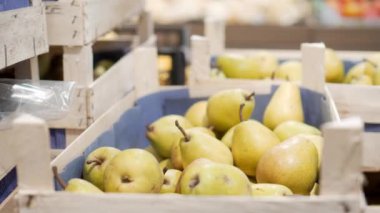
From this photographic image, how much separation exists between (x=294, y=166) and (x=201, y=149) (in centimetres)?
20

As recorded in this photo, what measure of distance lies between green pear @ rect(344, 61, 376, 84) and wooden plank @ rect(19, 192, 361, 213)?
1.00 metres

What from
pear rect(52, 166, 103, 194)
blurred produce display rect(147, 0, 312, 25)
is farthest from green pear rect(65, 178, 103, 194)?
blurred produce display rect(147, 0, 312, 25)

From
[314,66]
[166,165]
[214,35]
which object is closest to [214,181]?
[166,165]

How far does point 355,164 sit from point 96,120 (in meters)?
0.66

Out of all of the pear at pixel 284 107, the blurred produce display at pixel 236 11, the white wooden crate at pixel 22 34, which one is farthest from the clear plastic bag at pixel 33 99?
the blurred produce display at pixel 236 11

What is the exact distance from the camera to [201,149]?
3.94 ft

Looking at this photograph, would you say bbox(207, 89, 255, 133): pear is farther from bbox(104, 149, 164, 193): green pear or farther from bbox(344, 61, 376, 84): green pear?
bbox(344, 61, 376, 84): green pear

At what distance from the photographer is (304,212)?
2.77 ft

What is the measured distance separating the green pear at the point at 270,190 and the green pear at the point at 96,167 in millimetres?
299

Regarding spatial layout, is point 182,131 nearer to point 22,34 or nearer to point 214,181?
point 214,181

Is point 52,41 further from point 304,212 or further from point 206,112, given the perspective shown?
point 304,212

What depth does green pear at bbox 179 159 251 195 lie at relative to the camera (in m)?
0.96

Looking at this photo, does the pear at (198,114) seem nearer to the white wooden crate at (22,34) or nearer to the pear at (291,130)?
the pear at (291,130)

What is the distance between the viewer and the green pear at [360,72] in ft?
5.93
